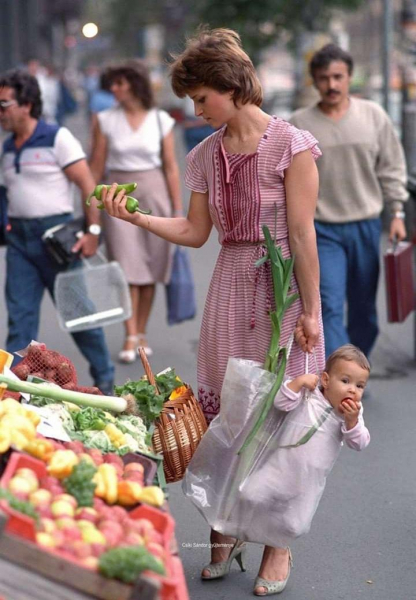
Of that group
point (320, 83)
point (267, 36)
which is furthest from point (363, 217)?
point (267, 36)

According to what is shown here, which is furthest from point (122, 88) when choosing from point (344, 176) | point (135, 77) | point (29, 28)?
point (29, 28)

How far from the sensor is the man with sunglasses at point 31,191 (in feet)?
19.8

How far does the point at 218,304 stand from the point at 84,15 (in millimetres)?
59356

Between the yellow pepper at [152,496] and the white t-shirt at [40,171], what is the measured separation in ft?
10.9

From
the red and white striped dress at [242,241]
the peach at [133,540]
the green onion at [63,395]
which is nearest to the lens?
the peach at [133,540]

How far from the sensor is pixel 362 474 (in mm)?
5453

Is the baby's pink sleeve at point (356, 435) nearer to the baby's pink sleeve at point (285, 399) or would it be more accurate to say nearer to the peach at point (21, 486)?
the baby's pink sleeve at point (285, 399)

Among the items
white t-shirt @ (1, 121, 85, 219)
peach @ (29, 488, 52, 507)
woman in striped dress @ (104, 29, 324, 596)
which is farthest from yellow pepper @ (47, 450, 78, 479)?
white t-shirt @ (1, 121, 85, 219)

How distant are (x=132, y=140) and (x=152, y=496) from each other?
4798 millimetres

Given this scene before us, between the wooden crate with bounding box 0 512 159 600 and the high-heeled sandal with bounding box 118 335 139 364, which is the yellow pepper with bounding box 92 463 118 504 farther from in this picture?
the high-heeled sandal with bounding box 118 335 139 364

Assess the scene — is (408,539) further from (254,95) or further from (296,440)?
(254,95)

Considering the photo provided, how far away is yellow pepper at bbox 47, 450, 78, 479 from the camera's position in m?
3.05

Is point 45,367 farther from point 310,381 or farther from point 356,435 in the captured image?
point 356,435

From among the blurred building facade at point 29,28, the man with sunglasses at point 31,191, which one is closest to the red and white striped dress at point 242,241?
the man with sunglasses at point 31,191
